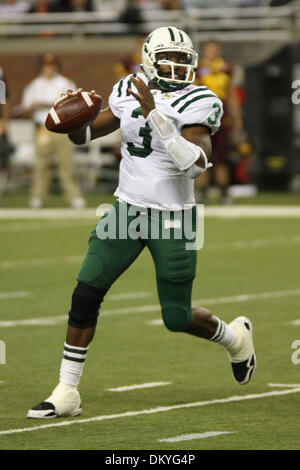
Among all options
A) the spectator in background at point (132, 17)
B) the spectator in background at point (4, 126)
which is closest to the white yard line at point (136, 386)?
the spectator in background at point (4, 126)

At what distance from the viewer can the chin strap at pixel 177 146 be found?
5.39 meters

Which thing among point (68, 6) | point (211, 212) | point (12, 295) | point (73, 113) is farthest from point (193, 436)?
point (68, 6)

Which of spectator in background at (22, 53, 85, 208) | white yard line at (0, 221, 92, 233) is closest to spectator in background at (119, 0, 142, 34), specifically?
spectator in background at (22, 53, 85, 208)

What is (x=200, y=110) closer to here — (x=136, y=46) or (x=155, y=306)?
(x=155, y=306)

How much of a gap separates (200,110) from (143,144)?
0.34 meters

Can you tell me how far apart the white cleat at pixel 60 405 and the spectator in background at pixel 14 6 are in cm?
1532

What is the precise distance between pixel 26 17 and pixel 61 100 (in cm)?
1402

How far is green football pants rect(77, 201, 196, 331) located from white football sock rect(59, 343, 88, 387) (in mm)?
304

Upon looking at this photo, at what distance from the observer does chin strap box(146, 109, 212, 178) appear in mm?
5395

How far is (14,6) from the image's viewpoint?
20781 millimetres

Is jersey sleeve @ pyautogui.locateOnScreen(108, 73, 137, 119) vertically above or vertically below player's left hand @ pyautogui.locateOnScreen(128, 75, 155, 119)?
above

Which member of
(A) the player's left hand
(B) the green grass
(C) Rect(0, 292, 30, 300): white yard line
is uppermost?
(B) the green grass

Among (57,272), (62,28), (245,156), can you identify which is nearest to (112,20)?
(62,28)

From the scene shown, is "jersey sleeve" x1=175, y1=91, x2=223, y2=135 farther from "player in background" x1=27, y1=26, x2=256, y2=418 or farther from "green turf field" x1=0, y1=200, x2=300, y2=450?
"green turf field" x1=0, y1=200, x2=300, y2=450
